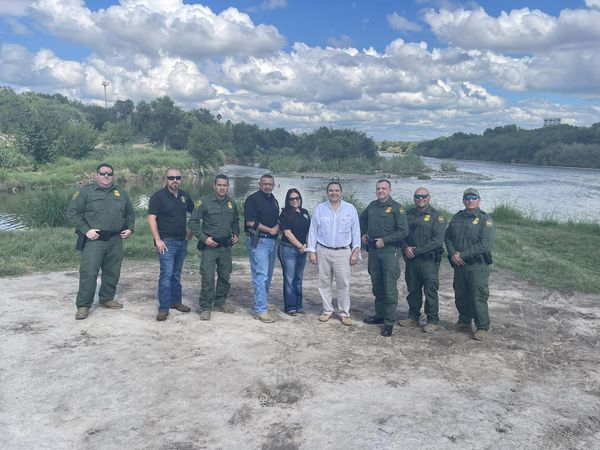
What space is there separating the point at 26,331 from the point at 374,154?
8026cm

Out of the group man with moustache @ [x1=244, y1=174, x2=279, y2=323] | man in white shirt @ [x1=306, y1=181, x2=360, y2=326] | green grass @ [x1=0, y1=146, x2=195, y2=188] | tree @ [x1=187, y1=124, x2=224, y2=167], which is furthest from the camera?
tree @ [x1=187, y1=124, x2=224, y2=167]

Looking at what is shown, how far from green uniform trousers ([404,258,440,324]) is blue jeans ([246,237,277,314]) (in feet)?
5.91

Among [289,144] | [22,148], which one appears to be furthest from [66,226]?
[289,144]

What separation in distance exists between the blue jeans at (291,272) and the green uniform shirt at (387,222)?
1002mm

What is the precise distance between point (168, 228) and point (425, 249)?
3.23m

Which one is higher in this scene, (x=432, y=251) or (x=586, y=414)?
(x=432, y=251)

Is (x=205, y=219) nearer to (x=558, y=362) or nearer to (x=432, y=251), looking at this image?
(x=432, y=251)

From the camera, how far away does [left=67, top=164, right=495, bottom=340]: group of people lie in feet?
19.3

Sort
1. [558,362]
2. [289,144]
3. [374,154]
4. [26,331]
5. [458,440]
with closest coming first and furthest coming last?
[458,440] → [558,362] → [26,331] → [374,154] → [289,144]

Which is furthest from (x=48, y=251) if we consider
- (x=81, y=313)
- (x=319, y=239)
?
(x=319, y=239)

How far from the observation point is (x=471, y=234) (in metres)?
5.82

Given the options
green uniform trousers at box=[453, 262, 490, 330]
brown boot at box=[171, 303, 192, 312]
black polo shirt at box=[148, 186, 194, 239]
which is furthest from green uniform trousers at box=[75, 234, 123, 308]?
green uniform trousers at box=[453, 262, 490, 330]

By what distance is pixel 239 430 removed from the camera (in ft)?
12.1

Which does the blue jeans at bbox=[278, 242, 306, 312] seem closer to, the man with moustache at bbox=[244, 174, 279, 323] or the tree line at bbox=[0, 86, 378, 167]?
the man with moustache at bbox=[244, 174, 279, 323]
